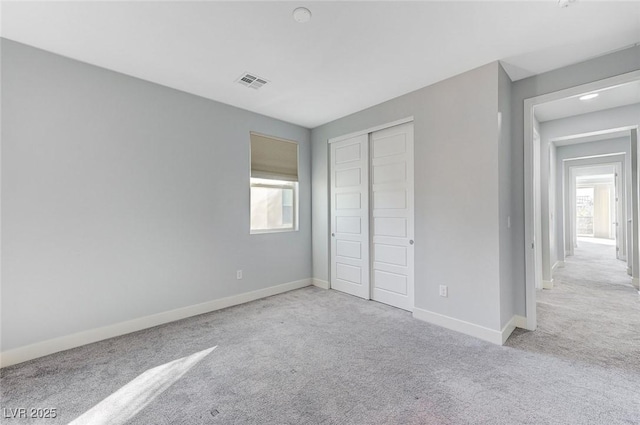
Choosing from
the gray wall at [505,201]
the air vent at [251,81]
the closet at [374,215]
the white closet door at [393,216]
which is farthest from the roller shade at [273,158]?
the gray wall at [505,201]

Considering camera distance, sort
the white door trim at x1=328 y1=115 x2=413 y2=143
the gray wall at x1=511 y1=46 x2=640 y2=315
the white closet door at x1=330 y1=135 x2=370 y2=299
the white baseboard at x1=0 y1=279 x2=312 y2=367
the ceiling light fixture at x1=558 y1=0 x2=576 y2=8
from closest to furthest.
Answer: the ceiling light fixture at x1=558 y1=0 x2=576 y2=8, the white baseboard at x1=0 y1=279 x2=312 y2=367, the gray wall at x1=511 y1=46 x2=640 y2=315, the white door trim at x1=328 y1=115 x2=413 y2=143, the white closet door at x1=330 y1=135 x2=370 y2=299

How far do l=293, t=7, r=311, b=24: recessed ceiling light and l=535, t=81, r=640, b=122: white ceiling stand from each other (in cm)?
296

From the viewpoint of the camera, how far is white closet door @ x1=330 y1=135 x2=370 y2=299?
13.0 ft

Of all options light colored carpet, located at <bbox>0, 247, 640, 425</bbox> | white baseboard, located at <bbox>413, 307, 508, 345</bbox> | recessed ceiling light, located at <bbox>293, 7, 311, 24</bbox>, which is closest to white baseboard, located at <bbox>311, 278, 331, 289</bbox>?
light colored carpet, located at <bbox>0, 247, 640, 425</bbox>

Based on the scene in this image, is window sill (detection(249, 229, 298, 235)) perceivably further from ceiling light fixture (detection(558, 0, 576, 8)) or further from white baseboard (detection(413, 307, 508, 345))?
ceiling light fixture (detection(558, 0, 576, 8))

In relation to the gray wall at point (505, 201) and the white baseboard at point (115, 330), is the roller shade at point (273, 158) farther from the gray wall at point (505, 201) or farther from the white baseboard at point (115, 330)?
the gray wall at point (505, 201)

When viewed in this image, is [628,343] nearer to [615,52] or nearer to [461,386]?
[461,386]

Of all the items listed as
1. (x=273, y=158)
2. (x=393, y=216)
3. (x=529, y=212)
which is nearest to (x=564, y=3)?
(x=529, y=212)

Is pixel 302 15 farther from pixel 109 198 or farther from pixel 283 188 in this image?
pixel 283 188

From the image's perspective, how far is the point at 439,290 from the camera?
9.86ft

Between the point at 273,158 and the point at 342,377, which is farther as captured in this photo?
A: the point at 273,158

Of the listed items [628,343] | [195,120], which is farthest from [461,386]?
[195,120]

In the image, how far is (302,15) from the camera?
1962mm

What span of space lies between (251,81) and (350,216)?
2299 millimetres
